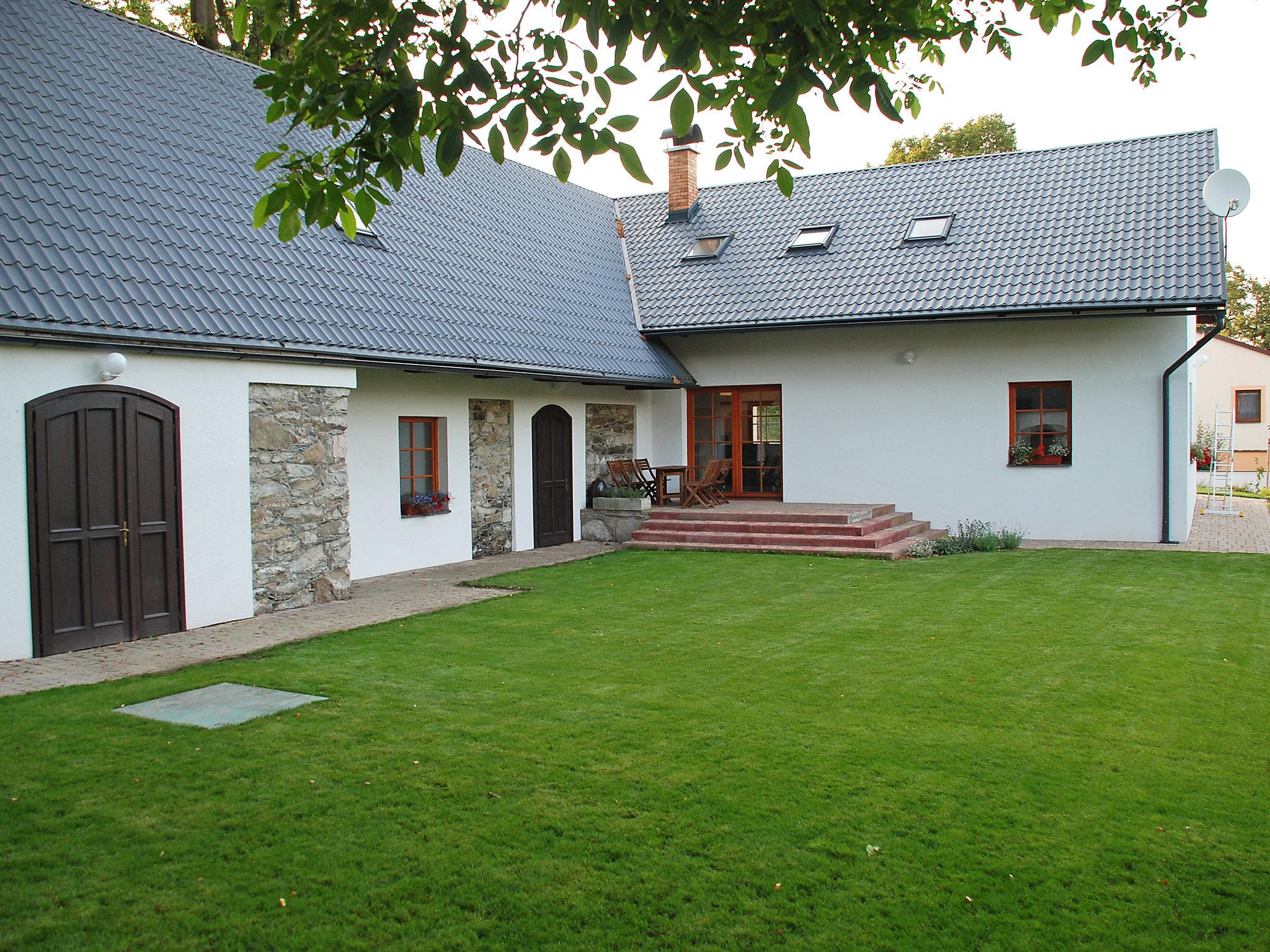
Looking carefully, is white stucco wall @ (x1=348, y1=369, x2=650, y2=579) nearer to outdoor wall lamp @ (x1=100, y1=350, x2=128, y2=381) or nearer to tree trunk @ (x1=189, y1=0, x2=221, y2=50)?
outdoor wall lamp @ (x1=100, y1=350, x2=128, y2=381)

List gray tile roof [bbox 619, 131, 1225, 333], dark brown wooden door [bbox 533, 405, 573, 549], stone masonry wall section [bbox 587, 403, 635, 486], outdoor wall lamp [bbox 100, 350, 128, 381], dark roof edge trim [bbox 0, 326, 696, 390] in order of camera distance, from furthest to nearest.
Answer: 1. stone masonry wall section [bbox 587, 403, 635, 486]
2. dark brown wooden door [bbox 533, 405, 573, 549]
3. gray tile roof [bbox 619, 131, 1225, 333]
4. outdoor wall lamp [bbox 100, 350, 128, 381]
5. dark roof edge trim [bbox 0, 326, 696, 390]

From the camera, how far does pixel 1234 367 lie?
33188 mm

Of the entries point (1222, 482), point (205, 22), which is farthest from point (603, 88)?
point (1222, 482)

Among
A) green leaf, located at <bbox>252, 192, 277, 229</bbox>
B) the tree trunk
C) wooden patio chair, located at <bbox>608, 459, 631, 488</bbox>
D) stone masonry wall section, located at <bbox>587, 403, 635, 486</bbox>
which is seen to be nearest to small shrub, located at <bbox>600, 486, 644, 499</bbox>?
wooden patio chair, located at <bbox>608, 459, 631, 488</bbox>

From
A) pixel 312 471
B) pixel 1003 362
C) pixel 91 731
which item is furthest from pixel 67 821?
pixel 1003 362

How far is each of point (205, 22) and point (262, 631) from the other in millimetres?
13860

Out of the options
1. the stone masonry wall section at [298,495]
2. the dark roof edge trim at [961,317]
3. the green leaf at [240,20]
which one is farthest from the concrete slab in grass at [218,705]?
the dark roof edge trim at [961,317]

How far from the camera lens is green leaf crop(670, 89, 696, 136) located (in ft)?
12.4

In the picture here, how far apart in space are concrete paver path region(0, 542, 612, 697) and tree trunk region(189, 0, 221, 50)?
11.4 meters

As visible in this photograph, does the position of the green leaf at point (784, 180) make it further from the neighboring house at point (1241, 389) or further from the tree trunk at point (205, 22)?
the neighboring house at point (1241, 389)

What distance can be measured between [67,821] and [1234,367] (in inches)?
1436

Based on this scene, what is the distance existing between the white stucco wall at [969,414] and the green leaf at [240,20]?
13365 millimetres

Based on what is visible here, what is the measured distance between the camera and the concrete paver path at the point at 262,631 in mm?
7512

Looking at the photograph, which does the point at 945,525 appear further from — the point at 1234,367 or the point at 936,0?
the point at 1234,367
